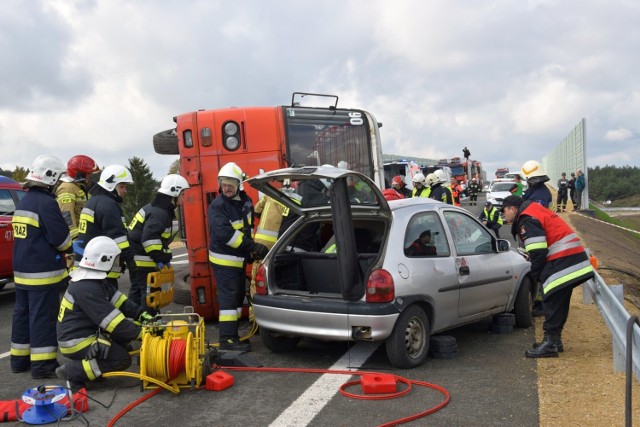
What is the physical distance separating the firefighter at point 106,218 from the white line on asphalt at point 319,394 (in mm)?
2515

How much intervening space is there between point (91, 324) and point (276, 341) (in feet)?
5.87

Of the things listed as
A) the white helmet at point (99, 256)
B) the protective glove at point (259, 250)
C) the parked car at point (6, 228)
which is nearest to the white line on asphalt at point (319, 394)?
the protective glove at point (259, 250)

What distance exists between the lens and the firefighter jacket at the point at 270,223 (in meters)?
6.80

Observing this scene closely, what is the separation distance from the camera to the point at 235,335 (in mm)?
6215

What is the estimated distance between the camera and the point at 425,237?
19.1ft

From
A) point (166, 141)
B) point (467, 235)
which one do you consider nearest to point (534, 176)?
point (467, 235)

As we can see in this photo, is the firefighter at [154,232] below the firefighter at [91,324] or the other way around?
the other way around

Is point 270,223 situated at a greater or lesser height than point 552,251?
greater

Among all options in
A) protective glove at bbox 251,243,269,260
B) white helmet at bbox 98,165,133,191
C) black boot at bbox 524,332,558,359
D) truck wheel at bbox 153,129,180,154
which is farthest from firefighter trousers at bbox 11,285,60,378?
black boot at bbox 524,332,558,359

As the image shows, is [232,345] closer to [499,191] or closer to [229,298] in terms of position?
[229,298]

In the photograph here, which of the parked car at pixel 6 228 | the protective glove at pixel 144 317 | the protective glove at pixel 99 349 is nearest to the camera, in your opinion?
the protective glove at pixel 99 349

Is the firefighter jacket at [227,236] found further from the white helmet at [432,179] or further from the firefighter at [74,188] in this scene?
the white helmet at [432,179]

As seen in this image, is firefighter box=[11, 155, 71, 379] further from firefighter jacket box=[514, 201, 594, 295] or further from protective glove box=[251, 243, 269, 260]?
firefighter jacket box=[514, 201, 594, 295]

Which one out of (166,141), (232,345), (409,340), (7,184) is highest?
(166,141)
